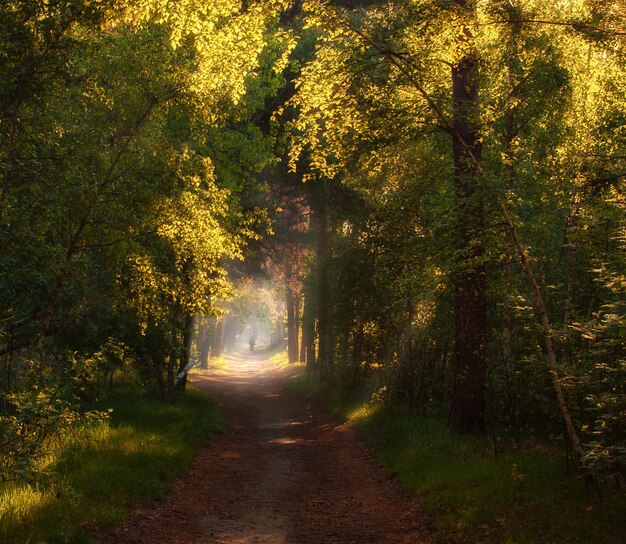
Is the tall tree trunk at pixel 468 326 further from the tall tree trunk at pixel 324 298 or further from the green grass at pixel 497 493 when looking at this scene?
the tall tree trunk at pixel 324 298

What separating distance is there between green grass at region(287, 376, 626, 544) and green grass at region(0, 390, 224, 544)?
4.50m

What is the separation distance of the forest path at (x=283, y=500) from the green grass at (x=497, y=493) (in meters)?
0.45

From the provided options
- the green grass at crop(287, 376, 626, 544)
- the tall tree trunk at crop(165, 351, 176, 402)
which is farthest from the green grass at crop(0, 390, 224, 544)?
the green grass at crop(287, 376, 626, 544)

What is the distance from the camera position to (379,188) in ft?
60.5

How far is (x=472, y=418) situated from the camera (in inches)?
483

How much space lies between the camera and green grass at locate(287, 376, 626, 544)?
698cm

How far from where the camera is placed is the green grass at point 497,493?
6.98 meters

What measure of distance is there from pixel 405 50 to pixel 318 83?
201 centimetres

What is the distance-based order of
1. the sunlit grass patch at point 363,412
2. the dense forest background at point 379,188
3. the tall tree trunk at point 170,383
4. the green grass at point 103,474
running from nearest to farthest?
the green grass at point 103,474
the dense forest background at point 379,188
the sunlit grass patch at point 363,412
the tall tree trunk at point 170,383

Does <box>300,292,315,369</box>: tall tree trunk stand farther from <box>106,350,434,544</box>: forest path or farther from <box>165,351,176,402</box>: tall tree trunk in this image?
<box>106,350,434,544</box>: forest path

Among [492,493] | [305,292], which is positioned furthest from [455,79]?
[305,292]

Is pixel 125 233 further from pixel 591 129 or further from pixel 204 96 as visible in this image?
pixel 591 129

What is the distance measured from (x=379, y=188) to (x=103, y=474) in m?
12.1

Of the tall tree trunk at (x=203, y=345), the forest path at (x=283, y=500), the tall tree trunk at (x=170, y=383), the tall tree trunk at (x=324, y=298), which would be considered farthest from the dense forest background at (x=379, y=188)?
the tall tree trunk at (x=203, y=345)
